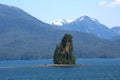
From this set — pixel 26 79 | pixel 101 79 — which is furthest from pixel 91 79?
pixel 26 79

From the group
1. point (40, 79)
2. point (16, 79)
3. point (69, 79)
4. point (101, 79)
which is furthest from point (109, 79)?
point (16, 79)

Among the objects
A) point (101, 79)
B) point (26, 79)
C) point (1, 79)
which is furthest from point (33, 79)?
point (101, 79)

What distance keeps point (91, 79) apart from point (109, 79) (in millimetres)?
5773

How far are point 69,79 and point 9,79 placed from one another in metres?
23.2

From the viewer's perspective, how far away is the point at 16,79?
155 m

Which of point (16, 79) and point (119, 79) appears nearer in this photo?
point (119, 79)

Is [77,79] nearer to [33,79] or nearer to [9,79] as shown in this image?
[33,79]

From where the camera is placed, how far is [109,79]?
14062 cm

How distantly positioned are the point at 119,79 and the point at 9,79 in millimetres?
40443

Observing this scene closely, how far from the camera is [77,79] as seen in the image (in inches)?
5733

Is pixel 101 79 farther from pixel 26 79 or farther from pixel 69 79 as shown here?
pixel 26 79

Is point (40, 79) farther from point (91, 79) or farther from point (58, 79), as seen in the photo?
point (91, 79)

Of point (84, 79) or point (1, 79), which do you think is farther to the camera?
point (1, 79)

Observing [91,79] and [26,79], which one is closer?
[91,79]
